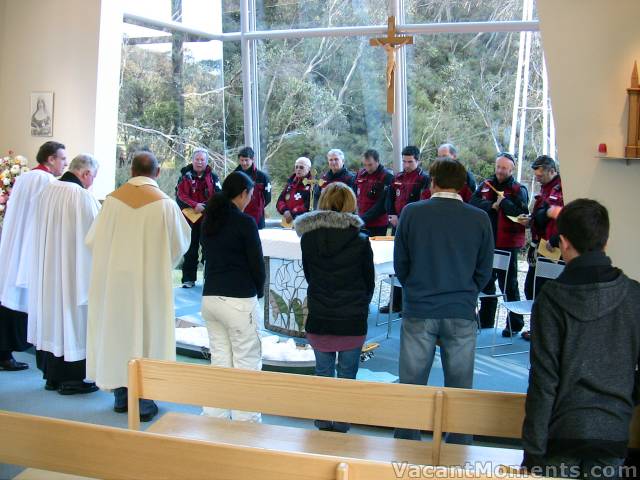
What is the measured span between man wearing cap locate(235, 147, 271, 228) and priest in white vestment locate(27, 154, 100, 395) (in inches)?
159

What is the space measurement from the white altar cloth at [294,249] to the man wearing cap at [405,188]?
138cm

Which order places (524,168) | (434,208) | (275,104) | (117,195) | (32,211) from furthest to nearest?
1. (275,104)
2. (524,168)
3. (32,211)
4. (117,195)
5. (434,208)

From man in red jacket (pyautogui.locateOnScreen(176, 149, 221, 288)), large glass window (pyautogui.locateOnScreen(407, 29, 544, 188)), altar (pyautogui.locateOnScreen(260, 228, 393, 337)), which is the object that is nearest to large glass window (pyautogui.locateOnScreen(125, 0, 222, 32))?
man in red jacket (pyautogui.locateOnScreen(176, 149, 221, 288))

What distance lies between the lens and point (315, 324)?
4281 millimetres

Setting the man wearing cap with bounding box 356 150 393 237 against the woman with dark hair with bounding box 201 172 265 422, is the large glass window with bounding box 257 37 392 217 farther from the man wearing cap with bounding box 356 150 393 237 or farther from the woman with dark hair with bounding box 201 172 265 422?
the woman with dark hair with bounding box 201 172 265 422

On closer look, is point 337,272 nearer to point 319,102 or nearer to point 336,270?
point 336,270

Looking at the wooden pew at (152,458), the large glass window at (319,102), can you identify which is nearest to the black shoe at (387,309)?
the large glass window at (319,102)

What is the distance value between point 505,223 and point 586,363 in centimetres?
500

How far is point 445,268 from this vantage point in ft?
12.0

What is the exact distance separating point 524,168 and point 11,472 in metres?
6.77

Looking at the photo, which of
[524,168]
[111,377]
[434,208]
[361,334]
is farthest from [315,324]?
[524,168]

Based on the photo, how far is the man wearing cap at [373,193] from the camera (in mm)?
8305

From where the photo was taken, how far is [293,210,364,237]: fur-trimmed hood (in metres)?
4.12

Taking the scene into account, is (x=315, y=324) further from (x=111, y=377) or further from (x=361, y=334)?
(x=111, y=377)
